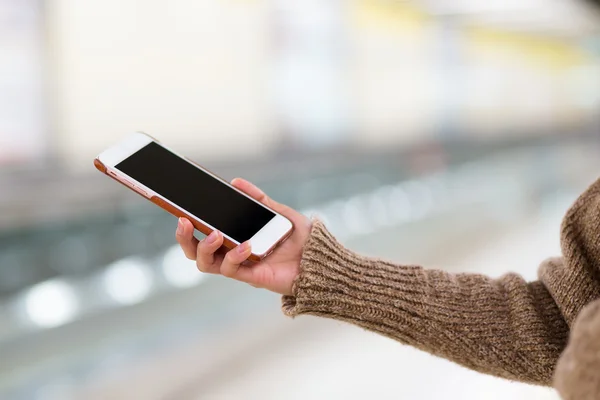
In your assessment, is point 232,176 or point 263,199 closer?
point 263,199

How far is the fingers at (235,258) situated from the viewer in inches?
44.6

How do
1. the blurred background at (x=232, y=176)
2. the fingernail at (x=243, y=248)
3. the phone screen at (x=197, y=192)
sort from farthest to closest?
1. the blurred background at (x=232, y=176)
2. the phone screen at (x=197, y=192)
3. the fingernail at (x=243, y=248)

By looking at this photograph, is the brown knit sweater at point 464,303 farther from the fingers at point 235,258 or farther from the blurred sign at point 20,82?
the blurred sign at point 20,82

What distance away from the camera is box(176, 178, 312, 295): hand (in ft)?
3.74

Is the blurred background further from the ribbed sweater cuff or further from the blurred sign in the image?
the ribbed sweater cuff

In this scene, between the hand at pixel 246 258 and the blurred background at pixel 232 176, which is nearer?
the hand at pixel 246 258

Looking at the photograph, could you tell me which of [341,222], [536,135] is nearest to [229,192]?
[341,222]

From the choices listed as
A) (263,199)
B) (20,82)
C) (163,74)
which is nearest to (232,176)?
(163,74)

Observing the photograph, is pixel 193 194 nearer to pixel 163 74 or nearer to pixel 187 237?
pixel 187 237

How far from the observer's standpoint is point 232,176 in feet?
20.7

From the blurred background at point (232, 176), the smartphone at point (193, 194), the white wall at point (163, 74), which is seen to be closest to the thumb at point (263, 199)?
the smartphone at point (193, 194)

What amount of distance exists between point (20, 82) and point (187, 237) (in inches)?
145

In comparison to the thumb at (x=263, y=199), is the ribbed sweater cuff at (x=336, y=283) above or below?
below

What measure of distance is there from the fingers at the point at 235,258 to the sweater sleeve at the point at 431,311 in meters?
0.10
